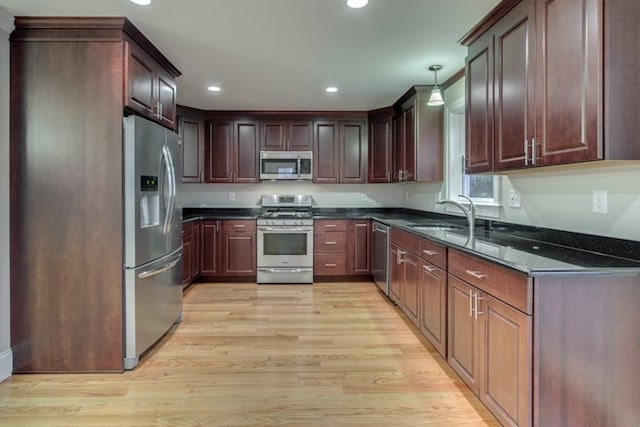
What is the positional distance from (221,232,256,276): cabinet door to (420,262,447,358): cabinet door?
257cm

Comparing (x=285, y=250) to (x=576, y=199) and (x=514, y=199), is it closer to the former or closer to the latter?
(x=514, y=199)

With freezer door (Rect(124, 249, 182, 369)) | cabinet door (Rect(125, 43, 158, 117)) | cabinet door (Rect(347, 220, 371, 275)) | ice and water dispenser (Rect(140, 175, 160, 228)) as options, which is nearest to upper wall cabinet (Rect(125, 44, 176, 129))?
cabinet door (Rect(125, 43, 158, 117))

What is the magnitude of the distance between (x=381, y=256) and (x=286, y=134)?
217 centimetres

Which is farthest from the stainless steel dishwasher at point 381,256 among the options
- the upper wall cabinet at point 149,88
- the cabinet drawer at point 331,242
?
the upper wall cabinet at point 149,88

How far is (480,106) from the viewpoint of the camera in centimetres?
242

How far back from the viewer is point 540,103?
1831 millimetres

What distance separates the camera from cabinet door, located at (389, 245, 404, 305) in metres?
3.46

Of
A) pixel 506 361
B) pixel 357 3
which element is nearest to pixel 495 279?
pixel 506 361

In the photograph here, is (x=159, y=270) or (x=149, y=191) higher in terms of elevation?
(x=149, y=191)

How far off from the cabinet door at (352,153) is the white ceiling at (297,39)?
3.53 ft

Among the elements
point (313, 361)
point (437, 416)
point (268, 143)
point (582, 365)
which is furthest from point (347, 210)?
point (582, 365)

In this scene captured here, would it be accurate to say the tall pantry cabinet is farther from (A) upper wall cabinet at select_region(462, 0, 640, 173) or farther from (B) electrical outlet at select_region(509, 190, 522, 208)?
(B) electrical outlet at select_region(509, 190, 522, 208)

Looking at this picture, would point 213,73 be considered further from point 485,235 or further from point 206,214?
point 485,235

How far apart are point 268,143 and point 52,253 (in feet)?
10.3
